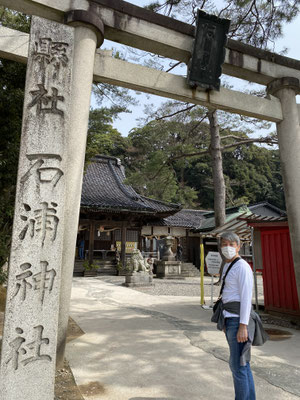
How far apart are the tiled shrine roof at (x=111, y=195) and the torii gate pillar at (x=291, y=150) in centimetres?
1036

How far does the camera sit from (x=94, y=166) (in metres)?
20.0

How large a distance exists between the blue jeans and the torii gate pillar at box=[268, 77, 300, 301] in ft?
10.8

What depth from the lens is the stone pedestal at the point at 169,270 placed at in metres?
15.9

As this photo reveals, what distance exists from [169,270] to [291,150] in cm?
1207

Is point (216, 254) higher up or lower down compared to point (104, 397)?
higher up

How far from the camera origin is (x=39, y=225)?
2475 mm

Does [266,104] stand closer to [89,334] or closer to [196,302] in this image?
[89,334]

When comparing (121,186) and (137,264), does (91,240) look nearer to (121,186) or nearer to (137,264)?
(121,186)

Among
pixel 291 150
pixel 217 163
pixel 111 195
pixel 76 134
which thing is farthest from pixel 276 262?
pixel 111 195

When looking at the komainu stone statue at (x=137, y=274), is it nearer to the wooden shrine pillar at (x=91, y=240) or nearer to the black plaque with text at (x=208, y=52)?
the wooden shrine pillar at (x=91, y=240)

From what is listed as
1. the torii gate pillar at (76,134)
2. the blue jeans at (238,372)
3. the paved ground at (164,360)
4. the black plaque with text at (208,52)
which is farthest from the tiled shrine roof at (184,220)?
the blue jeans at (238,372)

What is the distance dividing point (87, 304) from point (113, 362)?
4.20m

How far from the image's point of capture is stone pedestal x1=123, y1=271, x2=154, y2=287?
11.5 meters

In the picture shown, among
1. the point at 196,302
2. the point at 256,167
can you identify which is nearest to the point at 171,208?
the point at 196,302
